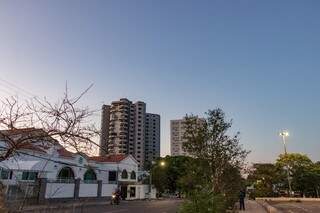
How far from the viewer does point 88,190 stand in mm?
47906

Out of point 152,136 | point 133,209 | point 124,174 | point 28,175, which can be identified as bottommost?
point 133,209

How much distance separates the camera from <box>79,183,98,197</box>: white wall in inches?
1820

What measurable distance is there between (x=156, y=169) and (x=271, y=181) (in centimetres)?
2444

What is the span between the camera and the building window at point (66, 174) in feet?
150

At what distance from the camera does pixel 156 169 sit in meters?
77.9

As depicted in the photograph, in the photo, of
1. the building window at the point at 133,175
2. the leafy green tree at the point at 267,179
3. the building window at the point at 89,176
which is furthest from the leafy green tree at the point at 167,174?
the building window at the point at 89,176

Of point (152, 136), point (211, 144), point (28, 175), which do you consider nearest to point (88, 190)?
point (28, 175)

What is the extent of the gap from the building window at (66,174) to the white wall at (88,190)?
6.76ft

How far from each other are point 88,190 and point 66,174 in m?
3.72

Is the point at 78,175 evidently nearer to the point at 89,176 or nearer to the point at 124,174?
the point at 89,176

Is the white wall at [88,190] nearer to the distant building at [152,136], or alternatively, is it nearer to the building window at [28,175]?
the building window at [28,175]

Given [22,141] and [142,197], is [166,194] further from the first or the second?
[22,141]

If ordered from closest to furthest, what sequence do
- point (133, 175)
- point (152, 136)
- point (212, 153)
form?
point (212, 153)
point (133, 175)
point (152, 136)

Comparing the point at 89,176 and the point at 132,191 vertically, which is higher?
the point at 89,176
